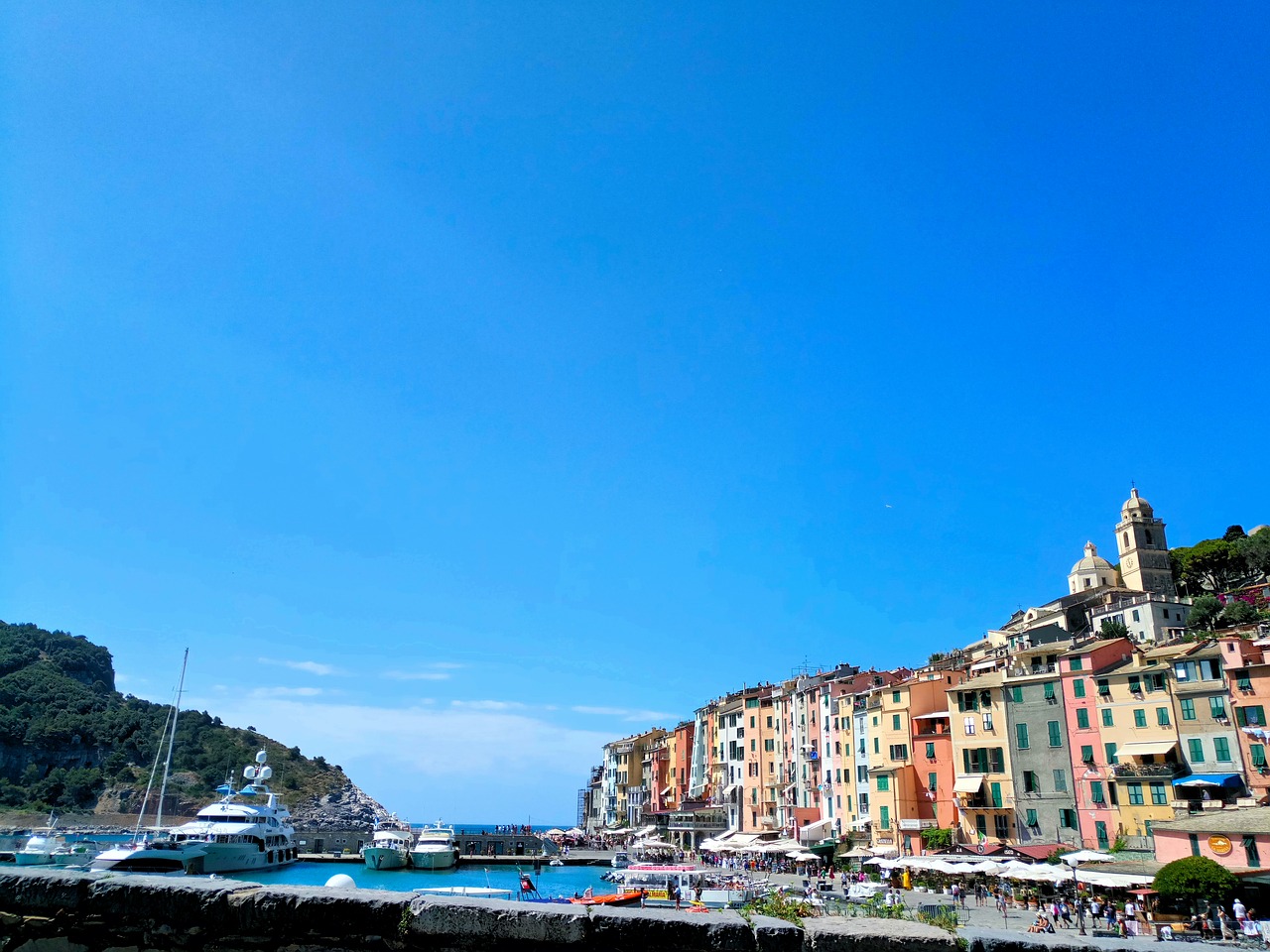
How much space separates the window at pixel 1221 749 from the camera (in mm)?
42938

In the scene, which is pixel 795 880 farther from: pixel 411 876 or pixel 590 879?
pixel 411 876

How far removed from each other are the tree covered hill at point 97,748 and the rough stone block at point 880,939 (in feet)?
456

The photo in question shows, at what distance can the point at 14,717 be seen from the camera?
144 metres

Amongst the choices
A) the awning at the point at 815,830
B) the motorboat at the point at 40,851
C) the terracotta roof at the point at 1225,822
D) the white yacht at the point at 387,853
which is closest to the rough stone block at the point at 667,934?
the terracotta roof at the point at 1225,822

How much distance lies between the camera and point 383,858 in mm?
74875

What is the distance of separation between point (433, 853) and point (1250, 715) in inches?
2443

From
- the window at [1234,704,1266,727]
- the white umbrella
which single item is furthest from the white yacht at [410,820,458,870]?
the window at [1234,704,1266,727]

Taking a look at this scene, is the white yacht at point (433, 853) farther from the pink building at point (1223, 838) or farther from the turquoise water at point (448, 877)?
the pink building at point (1223, 838)

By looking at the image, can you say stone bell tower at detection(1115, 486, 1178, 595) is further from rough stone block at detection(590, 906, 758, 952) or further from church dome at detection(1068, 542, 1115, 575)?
rough stone block at detection(590, 906, 758, 952)

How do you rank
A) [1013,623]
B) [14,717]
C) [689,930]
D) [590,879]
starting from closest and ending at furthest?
[689,930] < [590,879] < [1013,623] < [14,717]

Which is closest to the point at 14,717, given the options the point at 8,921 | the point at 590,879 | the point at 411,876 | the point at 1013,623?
the point at 411,876

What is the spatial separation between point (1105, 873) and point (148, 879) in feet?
127

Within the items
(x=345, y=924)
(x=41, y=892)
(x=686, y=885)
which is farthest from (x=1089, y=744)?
(x=41, y=892)

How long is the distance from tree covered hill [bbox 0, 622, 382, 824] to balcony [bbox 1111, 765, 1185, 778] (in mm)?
117545
